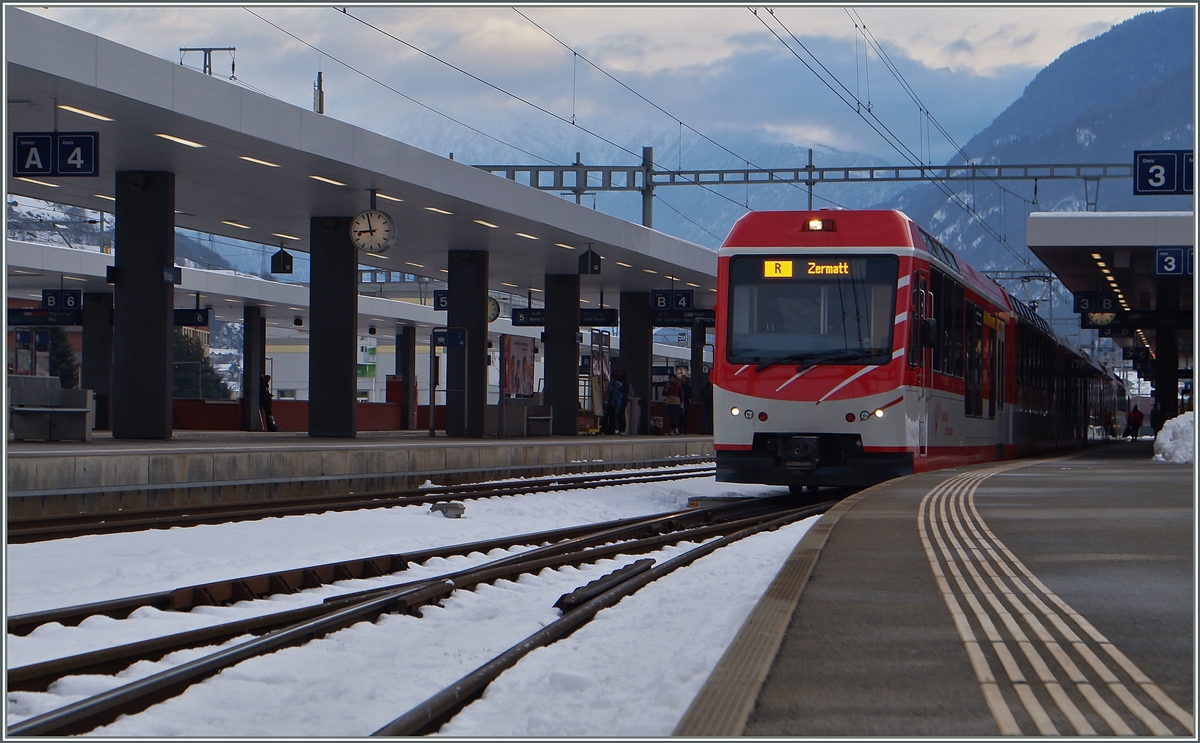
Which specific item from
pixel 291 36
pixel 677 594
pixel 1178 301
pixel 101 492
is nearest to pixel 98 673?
pixel 677 594

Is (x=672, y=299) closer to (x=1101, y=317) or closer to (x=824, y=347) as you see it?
(x=1101, y=317)

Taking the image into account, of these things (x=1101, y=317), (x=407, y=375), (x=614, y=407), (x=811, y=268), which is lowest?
(x=614, y=407)

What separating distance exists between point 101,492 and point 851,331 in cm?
859

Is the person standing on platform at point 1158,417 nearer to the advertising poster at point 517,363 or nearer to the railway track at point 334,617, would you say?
the advertising poster at point 517,363

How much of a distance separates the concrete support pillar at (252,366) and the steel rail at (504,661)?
27.0m

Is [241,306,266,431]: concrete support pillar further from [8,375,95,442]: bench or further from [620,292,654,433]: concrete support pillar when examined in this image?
[8,375,95,442]: bench

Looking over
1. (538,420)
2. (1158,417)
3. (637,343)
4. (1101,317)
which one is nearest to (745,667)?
(538,420)

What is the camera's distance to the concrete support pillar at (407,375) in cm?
4059

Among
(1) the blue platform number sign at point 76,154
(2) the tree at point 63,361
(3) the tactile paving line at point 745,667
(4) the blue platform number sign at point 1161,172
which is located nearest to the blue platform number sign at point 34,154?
(1) the blue platform number sign at point 76,154

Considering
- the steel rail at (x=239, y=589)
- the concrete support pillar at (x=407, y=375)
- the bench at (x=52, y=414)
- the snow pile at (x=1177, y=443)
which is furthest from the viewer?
the concrete support pillar at (x=407, y=375)

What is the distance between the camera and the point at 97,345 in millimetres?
34844

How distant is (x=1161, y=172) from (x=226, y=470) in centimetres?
1374

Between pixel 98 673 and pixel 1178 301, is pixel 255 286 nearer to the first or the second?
pixel 1178 301

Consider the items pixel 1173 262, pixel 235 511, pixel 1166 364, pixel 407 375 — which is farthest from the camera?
pixel 407 375
